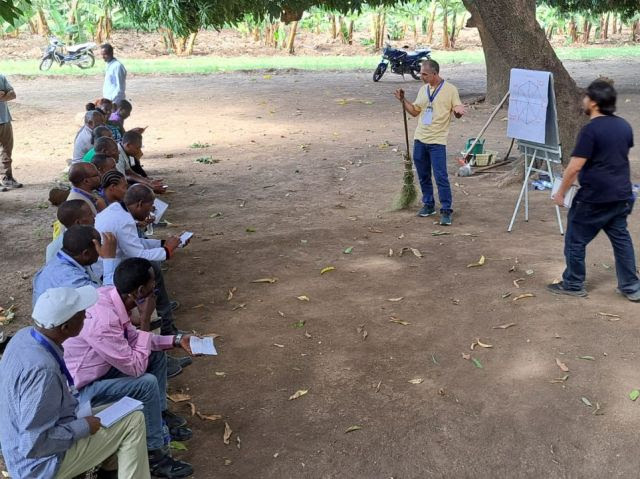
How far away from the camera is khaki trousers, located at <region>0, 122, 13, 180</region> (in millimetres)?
10555

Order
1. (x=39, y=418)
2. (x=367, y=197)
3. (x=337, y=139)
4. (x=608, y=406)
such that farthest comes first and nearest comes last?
1. (x=337, y=139)
2. (x=367, y=197)
3. (x=608, y=406)
4. (x=39, y=418)

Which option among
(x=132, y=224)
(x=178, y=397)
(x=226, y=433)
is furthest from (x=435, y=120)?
(x=226, y=433)

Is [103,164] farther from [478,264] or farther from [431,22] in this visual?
[431,22]

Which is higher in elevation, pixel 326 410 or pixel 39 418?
pixel 39 418

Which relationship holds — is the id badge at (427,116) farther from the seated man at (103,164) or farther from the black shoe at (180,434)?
the black shoe at (180,434)

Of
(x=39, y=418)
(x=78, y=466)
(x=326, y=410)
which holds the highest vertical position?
(x=39, y=418)

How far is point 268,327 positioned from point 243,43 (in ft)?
110

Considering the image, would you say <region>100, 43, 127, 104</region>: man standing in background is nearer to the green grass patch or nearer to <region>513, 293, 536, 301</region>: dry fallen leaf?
<region>513, 293, 536, 301</region>: dry fallen leaf

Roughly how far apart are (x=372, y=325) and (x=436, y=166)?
3.10 meters

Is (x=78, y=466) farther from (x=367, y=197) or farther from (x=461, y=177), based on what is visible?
(x=461, y=177)

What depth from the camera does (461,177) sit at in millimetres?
10656

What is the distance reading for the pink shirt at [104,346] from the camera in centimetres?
372

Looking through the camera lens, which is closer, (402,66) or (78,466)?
(78,466)

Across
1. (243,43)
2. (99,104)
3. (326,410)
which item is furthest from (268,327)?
(243,43)
